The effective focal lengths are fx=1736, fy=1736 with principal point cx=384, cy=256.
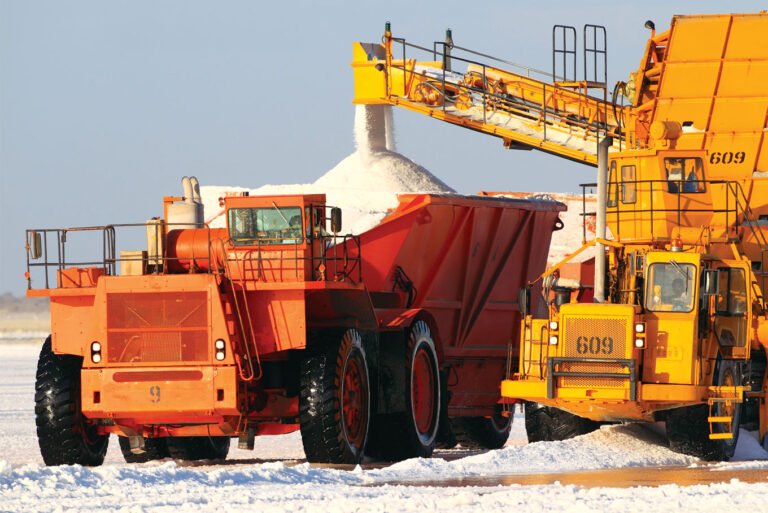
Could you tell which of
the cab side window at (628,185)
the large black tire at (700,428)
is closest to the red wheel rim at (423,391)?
the large black tire at (700,428)

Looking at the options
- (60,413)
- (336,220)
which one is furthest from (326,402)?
(60,413)

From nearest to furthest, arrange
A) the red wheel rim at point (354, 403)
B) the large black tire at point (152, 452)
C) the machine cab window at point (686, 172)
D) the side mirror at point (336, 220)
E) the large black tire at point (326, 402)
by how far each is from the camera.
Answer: the large black tire at point (326, 402)
the side mirror at point (336, 220)
the red wheel rim at point (354, 403)
the large black tire at point (152, 452)
the machine cab window at point (686, 172)

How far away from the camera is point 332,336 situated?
18906mm

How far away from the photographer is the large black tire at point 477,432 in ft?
79.7

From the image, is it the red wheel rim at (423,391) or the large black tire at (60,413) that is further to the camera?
the red wheel rim at (423,391)

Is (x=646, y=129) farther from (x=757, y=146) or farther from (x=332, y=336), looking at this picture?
(x=332, y=336)

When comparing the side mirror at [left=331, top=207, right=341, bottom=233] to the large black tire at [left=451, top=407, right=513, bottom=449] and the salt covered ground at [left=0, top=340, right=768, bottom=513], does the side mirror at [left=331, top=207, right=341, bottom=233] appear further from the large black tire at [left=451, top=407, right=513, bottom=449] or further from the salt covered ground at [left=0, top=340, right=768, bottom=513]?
the large black tire at [left=451, top=407, right=513, bottom=449]

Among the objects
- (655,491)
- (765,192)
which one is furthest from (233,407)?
(765,192)

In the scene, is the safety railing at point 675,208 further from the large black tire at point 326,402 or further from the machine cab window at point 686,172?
the large black tire at point 326,402

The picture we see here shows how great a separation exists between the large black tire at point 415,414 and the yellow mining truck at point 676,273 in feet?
3.83

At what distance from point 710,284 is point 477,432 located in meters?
5.98

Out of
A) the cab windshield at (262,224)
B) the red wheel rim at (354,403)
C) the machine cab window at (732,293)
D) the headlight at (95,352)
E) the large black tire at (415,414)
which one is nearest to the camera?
the headlight at (95,352)

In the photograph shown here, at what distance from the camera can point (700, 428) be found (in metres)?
19.3

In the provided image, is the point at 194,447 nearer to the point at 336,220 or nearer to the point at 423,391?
the point at 423,391
